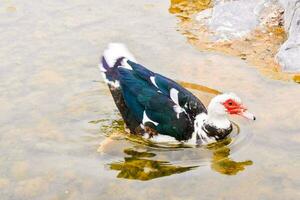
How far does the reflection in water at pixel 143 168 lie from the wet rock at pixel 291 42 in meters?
2.31

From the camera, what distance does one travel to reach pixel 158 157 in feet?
19.5

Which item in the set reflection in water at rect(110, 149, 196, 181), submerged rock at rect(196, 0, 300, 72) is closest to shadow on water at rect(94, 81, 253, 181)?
reflection in water at rect(110, 149, 196, 181)

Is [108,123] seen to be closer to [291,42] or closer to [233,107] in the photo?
[233,107]

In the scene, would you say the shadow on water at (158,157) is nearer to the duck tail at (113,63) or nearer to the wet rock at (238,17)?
the duck tail at (113,63)

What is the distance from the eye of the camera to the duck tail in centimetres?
625

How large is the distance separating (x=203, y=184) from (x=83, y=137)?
1.39m

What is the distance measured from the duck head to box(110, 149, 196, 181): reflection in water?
0.45 metres

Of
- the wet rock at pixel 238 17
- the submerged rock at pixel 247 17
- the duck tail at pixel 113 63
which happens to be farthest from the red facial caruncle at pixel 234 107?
the wet rock at pixel 238 17

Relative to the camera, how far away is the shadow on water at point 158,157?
5742 mm

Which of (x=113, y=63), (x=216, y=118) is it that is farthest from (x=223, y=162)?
(x=113, y=63)

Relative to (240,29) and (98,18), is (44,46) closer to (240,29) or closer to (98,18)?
(98,18)

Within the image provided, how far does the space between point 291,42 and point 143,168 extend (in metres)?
2.87

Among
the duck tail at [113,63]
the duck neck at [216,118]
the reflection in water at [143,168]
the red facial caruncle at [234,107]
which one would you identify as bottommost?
the reflection in water at [143,168]

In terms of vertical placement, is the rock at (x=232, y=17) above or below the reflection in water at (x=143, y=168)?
above
